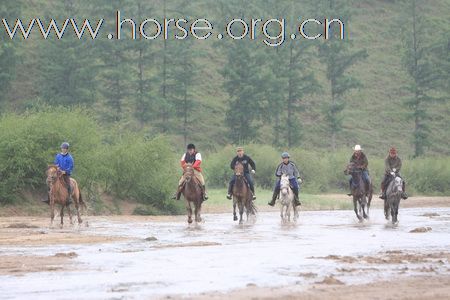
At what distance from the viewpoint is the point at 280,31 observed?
267ft

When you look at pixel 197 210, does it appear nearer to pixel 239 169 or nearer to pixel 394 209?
pixel 239 169

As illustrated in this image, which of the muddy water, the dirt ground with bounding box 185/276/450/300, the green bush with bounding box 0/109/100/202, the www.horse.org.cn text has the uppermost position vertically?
the www.horse.org.cn text

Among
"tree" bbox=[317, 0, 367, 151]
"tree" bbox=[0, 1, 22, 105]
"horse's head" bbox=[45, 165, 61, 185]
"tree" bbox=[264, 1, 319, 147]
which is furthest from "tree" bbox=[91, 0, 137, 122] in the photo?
"horse's head" bbox=[45, 165, 61, 185]

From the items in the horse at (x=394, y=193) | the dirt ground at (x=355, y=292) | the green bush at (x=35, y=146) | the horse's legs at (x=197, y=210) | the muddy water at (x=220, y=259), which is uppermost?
the green bush at (x=35, y=146)

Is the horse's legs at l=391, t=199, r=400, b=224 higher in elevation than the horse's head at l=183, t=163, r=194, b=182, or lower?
lower

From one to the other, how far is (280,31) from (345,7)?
22.2ft

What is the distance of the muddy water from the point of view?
14406 millimetres

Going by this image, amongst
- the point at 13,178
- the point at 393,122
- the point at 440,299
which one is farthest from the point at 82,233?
the point at 393,122

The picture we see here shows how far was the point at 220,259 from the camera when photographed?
18406 millimetres

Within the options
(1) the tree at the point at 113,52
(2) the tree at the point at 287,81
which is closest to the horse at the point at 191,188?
(1) the tree at the point at 113,52

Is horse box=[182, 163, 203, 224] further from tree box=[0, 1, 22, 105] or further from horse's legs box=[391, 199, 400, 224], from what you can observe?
tree box=[0, 1, 22, 105]

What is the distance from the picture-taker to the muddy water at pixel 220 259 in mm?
14406

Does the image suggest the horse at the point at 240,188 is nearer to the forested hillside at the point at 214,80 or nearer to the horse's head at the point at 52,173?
the horse's head at the point at 52,173

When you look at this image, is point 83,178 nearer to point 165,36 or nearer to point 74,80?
point 74,80
